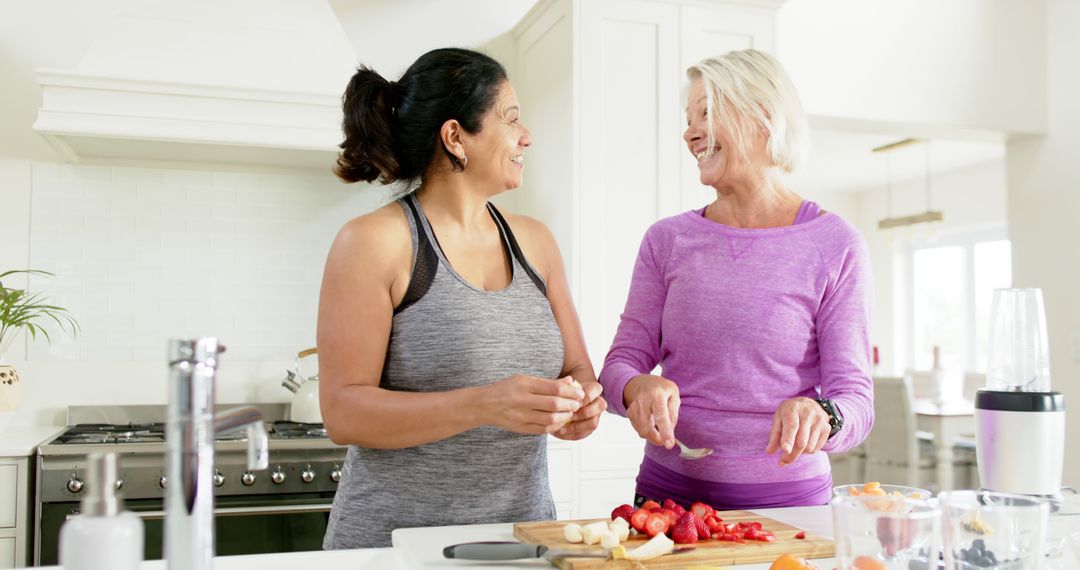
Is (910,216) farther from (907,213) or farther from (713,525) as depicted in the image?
(713,525)

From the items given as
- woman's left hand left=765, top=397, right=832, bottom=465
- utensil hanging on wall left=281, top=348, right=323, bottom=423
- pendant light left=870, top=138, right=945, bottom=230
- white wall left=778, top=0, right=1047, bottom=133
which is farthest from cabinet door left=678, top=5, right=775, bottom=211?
pendant light left=870, top=138, right=945, bottom=230

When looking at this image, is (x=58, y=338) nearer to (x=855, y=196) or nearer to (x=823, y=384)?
(x=823, y=384)

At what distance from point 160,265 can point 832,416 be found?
2708mm

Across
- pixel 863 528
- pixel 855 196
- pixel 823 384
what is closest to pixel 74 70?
pixel 823 384

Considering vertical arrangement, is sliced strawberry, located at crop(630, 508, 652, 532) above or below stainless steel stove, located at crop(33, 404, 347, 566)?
above

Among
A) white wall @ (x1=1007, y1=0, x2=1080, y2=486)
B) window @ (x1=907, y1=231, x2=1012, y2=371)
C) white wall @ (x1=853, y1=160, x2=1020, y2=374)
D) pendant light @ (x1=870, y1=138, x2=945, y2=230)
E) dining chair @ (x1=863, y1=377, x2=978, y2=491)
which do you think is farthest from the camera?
window @ (x1=907, y1=231, x2=1012, y2=371)

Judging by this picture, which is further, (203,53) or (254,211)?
(254,211)

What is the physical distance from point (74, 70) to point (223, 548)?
5.03 ft

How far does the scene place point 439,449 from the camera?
1.45 metres

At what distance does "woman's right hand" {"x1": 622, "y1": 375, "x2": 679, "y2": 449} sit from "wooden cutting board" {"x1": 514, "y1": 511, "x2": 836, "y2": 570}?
0.19m

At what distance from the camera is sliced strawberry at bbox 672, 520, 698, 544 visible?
125cm

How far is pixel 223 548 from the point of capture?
2.78 metres

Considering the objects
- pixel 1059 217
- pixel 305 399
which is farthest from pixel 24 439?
pixel 1059 217

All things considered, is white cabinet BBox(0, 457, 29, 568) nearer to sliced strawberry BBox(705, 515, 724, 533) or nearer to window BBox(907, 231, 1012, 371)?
sliced strawberry BBox(705, 515, 724, 533)
